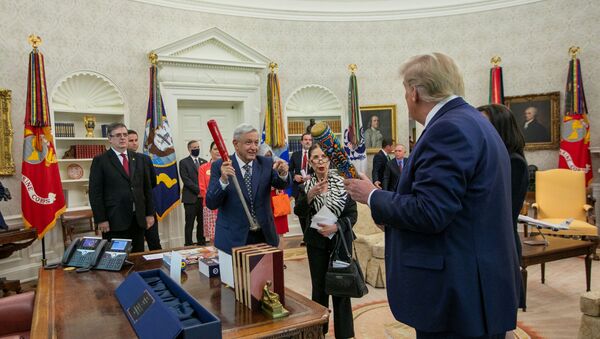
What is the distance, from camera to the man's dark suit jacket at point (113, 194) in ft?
13.1

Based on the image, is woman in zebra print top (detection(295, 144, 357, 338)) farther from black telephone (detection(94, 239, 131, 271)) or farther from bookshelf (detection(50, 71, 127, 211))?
bookshelf (detection(50, 71, 127, 211))

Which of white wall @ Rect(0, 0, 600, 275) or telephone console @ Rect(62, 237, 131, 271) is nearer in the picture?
telephone console @ Rect(62, 237, 131, 271)

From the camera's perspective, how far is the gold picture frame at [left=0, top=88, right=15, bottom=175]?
5.40 metres

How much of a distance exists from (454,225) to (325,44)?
289 inches

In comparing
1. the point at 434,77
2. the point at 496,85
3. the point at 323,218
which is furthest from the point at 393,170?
the point at 434,77

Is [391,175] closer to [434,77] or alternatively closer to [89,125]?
[89,125]

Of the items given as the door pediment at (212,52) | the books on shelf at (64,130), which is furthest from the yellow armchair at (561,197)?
the books on shelf at (64,130)

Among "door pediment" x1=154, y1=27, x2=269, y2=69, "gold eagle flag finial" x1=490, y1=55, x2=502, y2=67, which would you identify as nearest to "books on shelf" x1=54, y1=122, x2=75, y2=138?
"door pediment" x1=154, y1=27, x2=269, y2=69

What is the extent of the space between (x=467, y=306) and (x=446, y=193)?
357 millimetres

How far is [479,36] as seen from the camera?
26.2ft

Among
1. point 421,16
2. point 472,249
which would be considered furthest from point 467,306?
point 421,16

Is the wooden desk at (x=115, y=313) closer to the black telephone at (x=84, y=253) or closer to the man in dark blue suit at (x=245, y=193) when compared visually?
the black telephone at (x=84, y=253)

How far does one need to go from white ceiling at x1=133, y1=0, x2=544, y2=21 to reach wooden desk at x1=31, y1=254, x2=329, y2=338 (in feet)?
20.2

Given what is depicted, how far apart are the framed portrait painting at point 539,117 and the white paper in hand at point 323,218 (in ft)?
19.1
